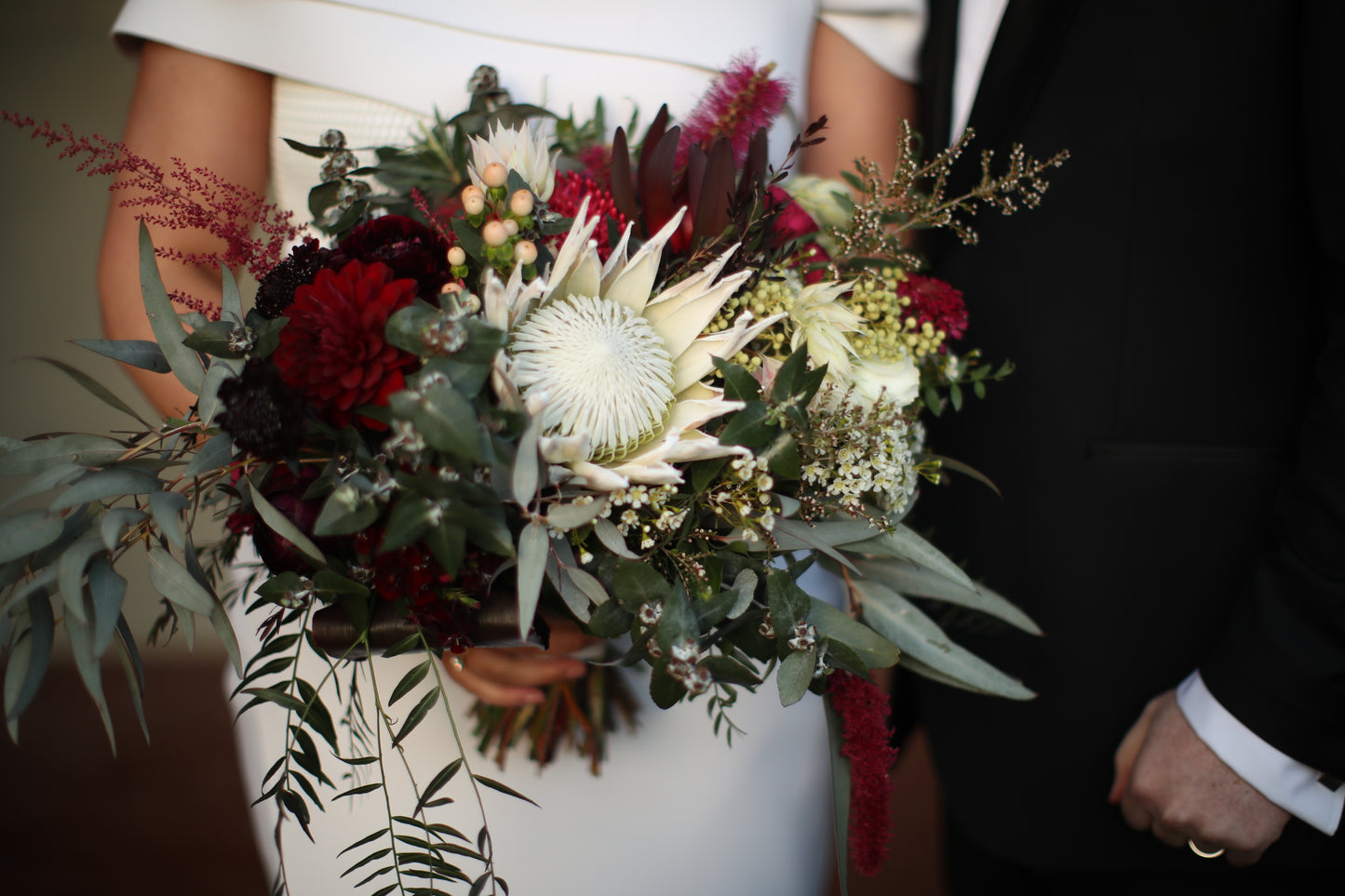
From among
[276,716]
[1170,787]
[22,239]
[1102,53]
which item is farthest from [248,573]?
[22,239]

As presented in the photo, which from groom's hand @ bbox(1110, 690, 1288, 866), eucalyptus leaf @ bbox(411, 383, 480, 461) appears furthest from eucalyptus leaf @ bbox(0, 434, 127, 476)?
groom's hand @ bbox(1110, 690, 1288, 866)

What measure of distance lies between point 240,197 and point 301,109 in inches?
13.8

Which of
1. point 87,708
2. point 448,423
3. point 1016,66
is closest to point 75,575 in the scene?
point 448,423

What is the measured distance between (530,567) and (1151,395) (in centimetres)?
80

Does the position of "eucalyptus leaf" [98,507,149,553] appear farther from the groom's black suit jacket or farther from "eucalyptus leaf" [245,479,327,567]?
the groom's black suit jacket

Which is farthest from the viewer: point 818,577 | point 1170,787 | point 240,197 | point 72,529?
point 818,577

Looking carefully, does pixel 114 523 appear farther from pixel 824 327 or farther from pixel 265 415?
pixel 824 327

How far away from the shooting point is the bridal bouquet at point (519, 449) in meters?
0.45

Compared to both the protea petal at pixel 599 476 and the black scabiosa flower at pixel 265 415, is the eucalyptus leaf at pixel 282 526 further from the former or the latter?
the protea petal at pixel 599 476

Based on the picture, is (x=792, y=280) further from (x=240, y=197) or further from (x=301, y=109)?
(x=301, y=109)

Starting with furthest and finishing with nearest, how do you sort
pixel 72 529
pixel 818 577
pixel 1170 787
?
pixel 818 577
pixel 1170 787
pixel 72 529

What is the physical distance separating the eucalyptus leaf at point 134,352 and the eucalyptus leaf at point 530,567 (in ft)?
0.93

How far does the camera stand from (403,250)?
20.1 inches

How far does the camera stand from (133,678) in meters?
0.50
